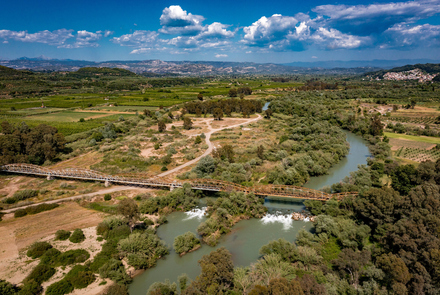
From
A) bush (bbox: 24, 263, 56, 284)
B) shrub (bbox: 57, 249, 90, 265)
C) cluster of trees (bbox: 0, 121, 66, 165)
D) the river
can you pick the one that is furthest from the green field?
bush (bbox: 24, 263, 56, 284)

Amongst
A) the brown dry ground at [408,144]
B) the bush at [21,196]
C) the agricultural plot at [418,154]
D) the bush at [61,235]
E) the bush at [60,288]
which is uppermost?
the brown dry ground at [408,144]

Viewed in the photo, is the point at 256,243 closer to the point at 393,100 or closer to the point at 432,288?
the point at 432,288

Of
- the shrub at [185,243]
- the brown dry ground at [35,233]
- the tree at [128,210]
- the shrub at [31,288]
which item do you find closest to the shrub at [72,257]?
the brown dry ground at [35,233]

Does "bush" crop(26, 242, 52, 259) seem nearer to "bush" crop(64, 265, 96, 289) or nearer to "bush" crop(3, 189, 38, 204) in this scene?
"bush" crop(64, 265, 96, 289)

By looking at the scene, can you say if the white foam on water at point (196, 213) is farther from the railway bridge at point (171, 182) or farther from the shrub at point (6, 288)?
the shrub at point (6, 288)

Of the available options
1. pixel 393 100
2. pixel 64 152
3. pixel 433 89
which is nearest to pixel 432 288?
pixel 64 152

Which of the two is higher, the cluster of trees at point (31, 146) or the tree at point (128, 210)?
the cluster of trees at point (31, 146)

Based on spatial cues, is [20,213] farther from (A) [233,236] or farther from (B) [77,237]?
(A) [233,236]

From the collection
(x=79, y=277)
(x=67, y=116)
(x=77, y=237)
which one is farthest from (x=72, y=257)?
(x=67, y=116)
